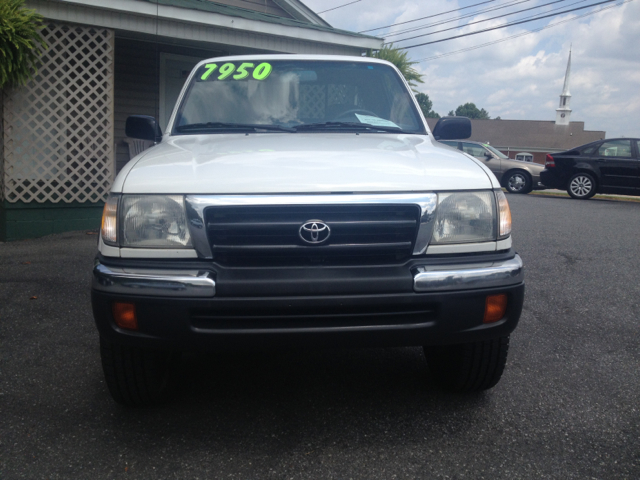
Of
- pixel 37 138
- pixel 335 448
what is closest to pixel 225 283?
pixel 335 448

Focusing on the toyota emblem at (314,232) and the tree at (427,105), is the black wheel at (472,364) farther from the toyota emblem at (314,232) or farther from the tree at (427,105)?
the tree at (427,105)

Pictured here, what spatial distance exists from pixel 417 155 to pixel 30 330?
9.07ft

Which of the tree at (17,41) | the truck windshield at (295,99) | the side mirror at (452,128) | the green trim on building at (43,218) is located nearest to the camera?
the truck windshield at (295,99)

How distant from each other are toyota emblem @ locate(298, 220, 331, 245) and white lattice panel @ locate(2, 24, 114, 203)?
20.9ft

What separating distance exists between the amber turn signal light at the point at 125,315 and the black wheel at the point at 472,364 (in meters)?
1.41

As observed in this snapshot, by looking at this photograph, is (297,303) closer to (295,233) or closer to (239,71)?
(295,233)

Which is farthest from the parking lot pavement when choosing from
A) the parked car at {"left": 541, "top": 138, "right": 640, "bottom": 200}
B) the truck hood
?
the parked car at {"left": 541, "top": 138, "right": 640, "bottom": 200}

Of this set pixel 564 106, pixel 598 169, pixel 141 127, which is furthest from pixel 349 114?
pixel 564 106

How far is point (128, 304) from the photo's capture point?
7.27ft

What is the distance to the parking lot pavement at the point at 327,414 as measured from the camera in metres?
2.25

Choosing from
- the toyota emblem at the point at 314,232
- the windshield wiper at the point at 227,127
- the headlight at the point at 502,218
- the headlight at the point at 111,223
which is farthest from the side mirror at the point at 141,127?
the headlight at the point at 502,218

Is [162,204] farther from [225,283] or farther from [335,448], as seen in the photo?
[335,448]

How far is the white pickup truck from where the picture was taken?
221 cm

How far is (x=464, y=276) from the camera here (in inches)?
89.2
